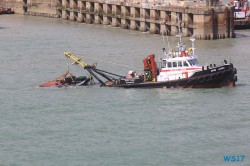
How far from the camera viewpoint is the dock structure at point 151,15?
9312cm

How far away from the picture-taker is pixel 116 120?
55.2 metres

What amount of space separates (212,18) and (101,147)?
45.7 meters

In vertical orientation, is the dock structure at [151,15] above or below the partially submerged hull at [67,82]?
above

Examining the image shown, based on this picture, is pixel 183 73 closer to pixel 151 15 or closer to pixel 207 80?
pixel 207 80

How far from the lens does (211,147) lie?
160 feet

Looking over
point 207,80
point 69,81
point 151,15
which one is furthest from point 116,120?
point 151,15

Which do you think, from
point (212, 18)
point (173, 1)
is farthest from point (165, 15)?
point (212, 18)

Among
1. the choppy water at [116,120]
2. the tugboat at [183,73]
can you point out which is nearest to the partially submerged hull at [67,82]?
the choppy water at [116,120]

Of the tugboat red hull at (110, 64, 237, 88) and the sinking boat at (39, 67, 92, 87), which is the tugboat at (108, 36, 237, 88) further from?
the sinking boat at (39, 67, 92, 87)

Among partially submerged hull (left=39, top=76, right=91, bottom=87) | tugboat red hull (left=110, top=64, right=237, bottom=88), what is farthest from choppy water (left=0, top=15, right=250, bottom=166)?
partially submerged hull (left=39, top=76, right=91, bottom=87)

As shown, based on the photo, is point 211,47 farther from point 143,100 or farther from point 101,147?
point 101,147

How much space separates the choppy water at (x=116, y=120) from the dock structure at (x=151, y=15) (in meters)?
11.3

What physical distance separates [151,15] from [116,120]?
48.7 metres

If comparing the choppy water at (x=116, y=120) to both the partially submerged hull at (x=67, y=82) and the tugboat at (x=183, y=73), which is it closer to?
the tugboat at (x=183, y=73)
